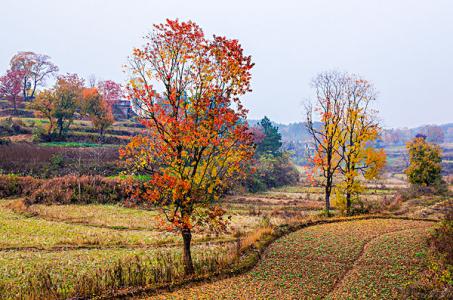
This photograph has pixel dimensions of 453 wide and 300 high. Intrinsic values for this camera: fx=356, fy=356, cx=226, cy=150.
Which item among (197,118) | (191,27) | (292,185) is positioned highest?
(191,27)

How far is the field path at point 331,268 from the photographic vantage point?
11.9 meters

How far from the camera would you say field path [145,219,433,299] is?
38.9 feet

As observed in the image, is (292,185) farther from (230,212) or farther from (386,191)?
(230,212)

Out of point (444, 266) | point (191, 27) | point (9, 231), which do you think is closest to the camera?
point (444, 266)

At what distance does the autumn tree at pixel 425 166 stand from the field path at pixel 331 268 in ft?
92.6

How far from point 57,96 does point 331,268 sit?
61054 mm

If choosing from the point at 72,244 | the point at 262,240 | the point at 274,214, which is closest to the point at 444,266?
the point at 262,240

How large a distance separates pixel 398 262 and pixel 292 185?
6308 cm

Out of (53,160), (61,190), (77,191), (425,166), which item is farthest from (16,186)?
(425,166)

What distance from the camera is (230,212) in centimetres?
3872

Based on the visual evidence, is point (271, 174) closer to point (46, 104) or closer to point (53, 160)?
point (53, 160)

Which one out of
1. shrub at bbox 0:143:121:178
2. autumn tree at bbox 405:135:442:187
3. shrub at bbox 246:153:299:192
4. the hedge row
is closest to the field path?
the hedge row

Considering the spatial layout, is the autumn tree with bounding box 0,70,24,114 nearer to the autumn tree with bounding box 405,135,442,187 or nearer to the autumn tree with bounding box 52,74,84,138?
the autumn tree with bounding box 52,74,84,138

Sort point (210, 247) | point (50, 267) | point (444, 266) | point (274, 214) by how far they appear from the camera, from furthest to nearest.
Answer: point (274, 214), point (210, 247), point (50, 267), point (444, 266)
